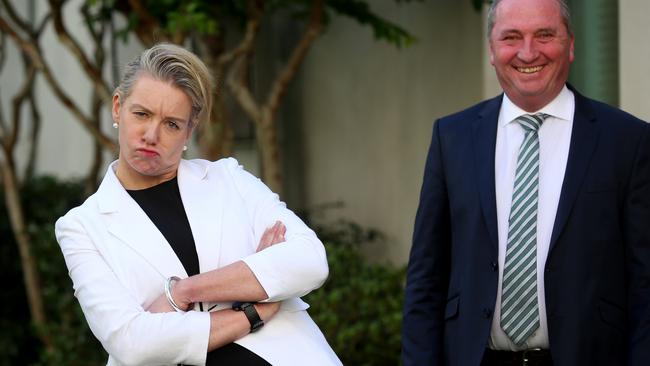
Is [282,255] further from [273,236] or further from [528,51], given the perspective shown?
[528,51]

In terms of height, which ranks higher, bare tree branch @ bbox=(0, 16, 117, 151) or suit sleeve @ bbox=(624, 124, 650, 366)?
bare tree branch @ bbox=(0, 16, 117, 151)

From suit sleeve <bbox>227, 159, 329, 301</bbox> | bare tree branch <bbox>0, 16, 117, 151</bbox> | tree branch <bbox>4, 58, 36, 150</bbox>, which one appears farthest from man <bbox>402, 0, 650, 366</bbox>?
tree branch <bbox>4, 58, 36, 150</bbox>

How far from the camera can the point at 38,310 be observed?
8.87m

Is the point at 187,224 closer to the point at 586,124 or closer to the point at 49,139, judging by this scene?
the point at 586,124

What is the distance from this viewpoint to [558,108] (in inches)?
138

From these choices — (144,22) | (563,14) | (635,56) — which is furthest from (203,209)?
(144,22)

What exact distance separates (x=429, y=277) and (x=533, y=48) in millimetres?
769

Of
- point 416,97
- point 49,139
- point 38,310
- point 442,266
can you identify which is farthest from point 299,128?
point 442,266

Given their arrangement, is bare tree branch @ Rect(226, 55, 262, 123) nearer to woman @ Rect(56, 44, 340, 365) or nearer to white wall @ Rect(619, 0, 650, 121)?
white wall @ Rect(619, 0, 650, 121)

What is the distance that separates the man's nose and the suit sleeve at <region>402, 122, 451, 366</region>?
44 centimetres

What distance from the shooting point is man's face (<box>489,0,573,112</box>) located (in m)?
3.40

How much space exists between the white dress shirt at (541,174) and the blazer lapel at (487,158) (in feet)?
0.08

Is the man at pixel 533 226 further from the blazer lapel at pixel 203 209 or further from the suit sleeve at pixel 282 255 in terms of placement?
the blazer lapel at pixel 203 209

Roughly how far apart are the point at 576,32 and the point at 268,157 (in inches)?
104
